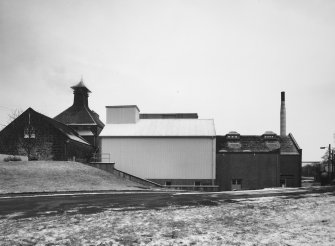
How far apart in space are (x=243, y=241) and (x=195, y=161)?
92.1 ft

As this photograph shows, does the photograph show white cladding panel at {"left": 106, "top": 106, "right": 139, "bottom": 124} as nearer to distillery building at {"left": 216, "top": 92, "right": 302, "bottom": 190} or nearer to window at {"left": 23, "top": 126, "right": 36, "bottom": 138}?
window at {"left": 23, "top": 126, "right": 36, "bottom": 138}

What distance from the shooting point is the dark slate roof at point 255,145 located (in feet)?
120

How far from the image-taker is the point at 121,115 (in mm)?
38438

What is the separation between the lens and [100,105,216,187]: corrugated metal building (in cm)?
3378

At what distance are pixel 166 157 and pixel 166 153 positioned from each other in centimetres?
46

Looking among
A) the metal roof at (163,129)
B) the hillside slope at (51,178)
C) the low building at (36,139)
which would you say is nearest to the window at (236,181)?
the metal roof at (163,129)

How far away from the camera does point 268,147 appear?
3678 centimetres

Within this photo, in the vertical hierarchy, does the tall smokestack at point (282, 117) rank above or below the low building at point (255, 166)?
above

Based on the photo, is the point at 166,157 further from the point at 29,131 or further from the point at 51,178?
the point at 29,131

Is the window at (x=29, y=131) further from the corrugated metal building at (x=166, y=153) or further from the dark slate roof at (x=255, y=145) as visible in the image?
the dark slate roof at (x=255, y=145)

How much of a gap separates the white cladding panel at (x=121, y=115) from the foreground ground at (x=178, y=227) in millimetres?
28793

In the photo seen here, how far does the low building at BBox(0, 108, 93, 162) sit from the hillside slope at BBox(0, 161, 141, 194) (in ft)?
24.0

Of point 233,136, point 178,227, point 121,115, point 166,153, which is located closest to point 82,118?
point 121,115

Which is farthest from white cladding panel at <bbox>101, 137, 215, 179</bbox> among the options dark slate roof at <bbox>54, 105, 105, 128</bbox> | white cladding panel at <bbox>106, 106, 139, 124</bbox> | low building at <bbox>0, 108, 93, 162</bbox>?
dark slate roof at <bbox>54, 105, 105, 128</bbox>
